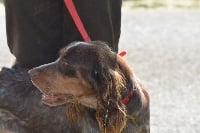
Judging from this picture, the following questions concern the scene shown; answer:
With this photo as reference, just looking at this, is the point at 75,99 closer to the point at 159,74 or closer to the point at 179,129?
the point at 179,129

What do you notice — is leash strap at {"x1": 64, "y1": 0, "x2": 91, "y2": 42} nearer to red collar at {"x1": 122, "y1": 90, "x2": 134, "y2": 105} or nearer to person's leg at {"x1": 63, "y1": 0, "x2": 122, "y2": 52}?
person's leg at {"x1": 63, "y1": 0, "x2": 122, "y2": 52}

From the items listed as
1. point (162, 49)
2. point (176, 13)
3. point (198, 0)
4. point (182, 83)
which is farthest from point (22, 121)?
point (198, 0)

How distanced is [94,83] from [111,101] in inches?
6.8

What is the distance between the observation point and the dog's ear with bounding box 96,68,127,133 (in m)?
3.86

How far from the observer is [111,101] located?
152 inches

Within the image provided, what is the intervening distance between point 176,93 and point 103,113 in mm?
3311

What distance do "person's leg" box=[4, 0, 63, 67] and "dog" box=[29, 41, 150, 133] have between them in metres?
0.59

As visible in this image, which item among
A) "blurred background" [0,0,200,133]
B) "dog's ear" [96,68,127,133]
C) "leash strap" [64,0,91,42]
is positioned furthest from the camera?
"blurred background" [0,0,200,133]

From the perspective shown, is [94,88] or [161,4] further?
[161,4]

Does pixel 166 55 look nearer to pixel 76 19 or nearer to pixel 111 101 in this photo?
pixel 76 19

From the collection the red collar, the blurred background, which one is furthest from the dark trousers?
the blurred background

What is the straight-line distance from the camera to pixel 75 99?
13.3 feet

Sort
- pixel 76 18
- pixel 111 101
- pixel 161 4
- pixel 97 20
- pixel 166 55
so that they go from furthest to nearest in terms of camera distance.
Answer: pixel 161 4 < pixel 166 55 < pixel 97 20 < pixel 76 18 < pixel 111 101

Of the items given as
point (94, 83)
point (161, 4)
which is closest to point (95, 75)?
point (94, 83)
